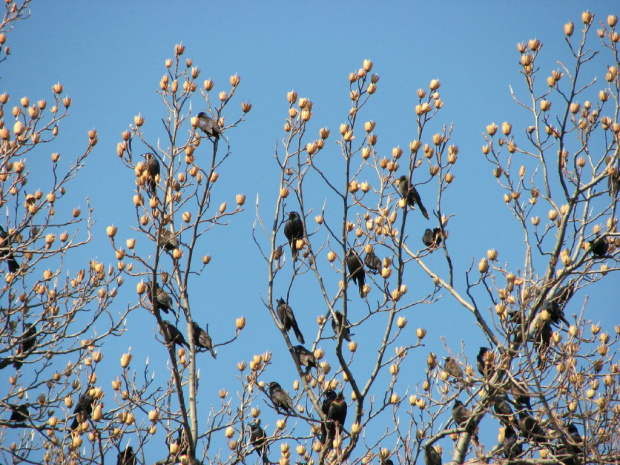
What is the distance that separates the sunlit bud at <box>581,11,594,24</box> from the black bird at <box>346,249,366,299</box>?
2.87 metres

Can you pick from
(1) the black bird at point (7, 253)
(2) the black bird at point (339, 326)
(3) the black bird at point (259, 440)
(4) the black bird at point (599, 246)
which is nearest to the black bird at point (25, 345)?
(1) the black bird at point (7, 253)

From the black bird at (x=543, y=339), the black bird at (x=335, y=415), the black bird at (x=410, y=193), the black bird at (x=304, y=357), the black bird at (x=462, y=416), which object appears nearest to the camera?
the black bird at (x=543, y=339)

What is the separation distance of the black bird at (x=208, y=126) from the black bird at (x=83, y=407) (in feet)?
7.25

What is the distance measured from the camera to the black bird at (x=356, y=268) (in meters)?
6.62

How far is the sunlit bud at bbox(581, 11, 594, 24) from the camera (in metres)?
6.89

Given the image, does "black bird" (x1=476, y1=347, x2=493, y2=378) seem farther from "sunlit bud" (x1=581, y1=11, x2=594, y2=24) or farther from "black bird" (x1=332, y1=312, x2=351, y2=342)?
"sunlit bud" (x1=581, y1=11, x2=594, y2=24)

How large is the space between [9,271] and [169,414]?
2132 millimetres

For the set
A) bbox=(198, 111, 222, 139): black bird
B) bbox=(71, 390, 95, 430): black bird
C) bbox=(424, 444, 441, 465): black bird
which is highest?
bbox=(198, 111, 222, 139): black bird

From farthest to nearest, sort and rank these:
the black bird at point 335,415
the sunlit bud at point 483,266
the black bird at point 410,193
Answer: the black bird at point 410,193
the black bird at point 335,415
the sunlit bud at point 483,266

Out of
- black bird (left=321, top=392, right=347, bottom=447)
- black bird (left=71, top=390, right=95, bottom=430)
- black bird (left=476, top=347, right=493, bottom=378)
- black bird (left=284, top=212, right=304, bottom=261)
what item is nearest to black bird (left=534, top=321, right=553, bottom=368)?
black bird (left=476, top=347, right=493, bottom=378)

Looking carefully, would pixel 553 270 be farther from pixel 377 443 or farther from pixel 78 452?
pixel 78 452

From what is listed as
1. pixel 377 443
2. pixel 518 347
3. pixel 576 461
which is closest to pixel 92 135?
pixel 377 443

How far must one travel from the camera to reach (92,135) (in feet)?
20.7

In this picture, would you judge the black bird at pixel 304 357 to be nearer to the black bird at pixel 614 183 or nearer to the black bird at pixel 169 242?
the black bird at pixel 169 242
